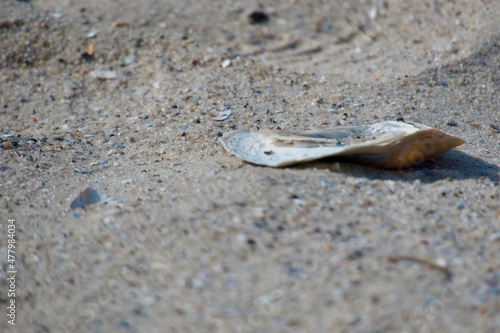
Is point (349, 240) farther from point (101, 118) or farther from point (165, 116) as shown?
point (101, 118)

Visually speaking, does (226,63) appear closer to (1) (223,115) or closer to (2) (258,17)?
(1) (223,115)

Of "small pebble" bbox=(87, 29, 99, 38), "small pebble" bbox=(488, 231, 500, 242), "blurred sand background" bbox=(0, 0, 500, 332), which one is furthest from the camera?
"small pebble" bbox=(87, 29, 99, 38)

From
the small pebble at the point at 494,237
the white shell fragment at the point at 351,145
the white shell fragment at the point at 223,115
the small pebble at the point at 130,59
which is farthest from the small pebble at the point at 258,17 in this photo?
the small pebble at the point at 494,237

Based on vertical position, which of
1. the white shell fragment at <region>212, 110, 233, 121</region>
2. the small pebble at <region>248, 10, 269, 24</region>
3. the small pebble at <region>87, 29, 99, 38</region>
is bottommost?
the small pebble at <region>87, 29, 99, 38</region>

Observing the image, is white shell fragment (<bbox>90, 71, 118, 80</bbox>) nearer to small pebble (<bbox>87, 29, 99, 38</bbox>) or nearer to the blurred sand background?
the blurred sand background

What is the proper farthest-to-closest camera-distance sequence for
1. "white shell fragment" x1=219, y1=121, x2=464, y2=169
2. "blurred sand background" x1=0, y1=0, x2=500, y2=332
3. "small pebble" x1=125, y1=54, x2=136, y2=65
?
"small pebble" x1=125, y1=54, x2=136, y2=65 → "white shell fragment" x1=219, y1=121, x2=464, y2=169 → "blurred sand background" x1=0, y1=0, x2=500, y2=332

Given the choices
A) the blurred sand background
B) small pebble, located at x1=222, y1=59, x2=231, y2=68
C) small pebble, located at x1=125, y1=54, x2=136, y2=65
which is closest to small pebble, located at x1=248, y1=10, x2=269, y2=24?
the blurred sand background
